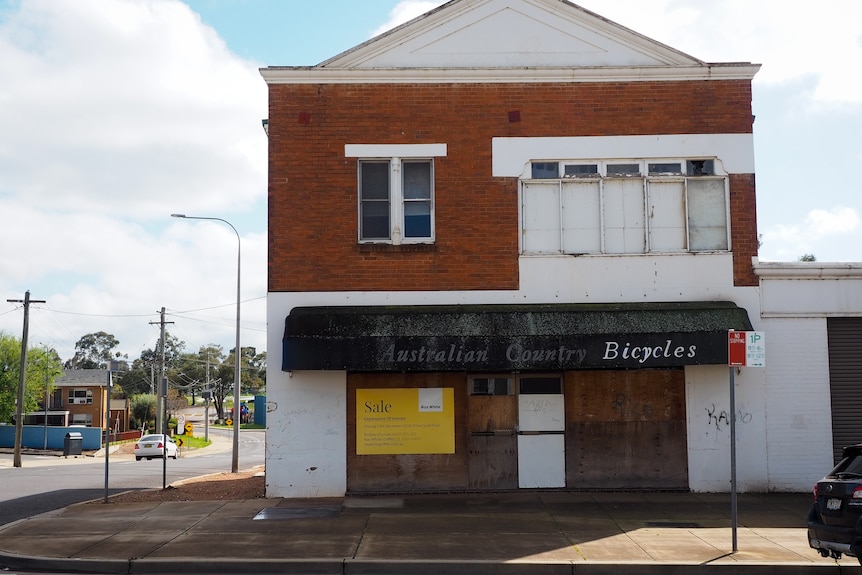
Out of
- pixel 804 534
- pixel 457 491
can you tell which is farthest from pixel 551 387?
pixel 804 534

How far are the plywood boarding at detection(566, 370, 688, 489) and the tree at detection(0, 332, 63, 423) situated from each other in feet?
172

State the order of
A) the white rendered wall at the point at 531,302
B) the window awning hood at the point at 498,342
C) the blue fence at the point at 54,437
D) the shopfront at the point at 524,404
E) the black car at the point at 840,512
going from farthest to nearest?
the blue fence at the point at 54,437
the white rendered wall at the point at 531,302
the shopfront at the point at 524,404
the window awning hood at the point at 498,342
the black car at the point at 840,512

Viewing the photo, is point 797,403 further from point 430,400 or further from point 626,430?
point 430,400

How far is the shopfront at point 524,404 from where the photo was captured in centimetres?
1435

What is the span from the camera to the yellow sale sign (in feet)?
48.8

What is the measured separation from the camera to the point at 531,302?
49.6ft

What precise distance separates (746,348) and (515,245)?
519 cm

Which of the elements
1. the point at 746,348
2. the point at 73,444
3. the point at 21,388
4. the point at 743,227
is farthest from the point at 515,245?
the point at 73,444

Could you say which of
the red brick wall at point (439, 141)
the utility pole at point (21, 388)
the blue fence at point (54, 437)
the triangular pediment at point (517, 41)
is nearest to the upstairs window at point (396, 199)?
the red brick wall at point (439, 141)

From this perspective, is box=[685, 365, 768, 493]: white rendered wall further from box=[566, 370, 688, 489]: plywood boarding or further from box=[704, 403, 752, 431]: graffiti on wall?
box=[566, 370, 688, 489]: plywood boarding

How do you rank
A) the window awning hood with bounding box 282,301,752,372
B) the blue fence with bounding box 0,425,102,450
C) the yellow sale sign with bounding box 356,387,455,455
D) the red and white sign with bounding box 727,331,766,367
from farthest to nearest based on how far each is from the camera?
1. the blue fence with bounding box 0,425,102,450
2. the yellow sale sign with bounding box 356,387,455,455
3. the window awning hood with bounding box 282,301,752,372
4. the red and white sign with bounding box 727,331,766,367

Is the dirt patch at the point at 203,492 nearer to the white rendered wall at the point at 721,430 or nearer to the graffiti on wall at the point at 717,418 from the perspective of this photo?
the white rendered wall at the point at 721,430

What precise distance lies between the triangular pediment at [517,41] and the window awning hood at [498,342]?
4.70 metres

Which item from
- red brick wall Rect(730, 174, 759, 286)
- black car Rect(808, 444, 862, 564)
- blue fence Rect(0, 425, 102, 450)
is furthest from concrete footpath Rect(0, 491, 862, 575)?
blue fence Rect(0, 425, 102, 450)
